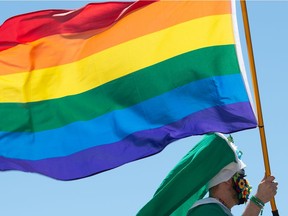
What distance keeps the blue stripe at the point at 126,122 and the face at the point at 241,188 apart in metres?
0.59

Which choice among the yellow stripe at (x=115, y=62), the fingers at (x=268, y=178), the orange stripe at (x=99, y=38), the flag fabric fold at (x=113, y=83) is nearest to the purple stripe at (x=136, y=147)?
the flag fabric fold at (x=113, y=83)

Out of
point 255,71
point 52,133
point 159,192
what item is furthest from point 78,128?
point 255,71

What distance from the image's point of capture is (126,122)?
11.3 metres

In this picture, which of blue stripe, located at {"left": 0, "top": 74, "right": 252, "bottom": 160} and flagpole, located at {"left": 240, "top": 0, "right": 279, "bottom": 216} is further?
blue stripe, located at {"left": 0, "top": 74, "right": 252, "bottom": 160}

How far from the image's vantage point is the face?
10852 mm

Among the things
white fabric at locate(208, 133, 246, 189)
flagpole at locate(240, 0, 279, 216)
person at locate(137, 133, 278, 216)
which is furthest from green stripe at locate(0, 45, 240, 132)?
white fabric at locate(208, 133, 246, 189)

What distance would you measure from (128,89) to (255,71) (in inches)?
47.9

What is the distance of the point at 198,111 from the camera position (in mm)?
10883

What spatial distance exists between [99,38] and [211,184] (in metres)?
1.83

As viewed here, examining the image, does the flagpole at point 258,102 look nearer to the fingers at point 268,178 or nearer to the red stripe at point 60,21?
the fingers at point 268,178

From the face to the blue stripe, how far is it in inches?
23.0

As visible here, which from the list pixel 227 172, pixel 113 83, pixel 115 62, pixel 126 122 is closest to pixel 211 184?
pixel 227 172

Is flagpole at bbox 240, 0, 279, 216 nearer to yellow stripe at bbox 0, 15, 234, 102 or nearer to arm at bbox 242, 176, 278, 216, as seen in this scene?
arm at bbox 242, 176, 278, 216

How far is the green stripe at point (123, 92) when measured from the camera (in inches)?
436
